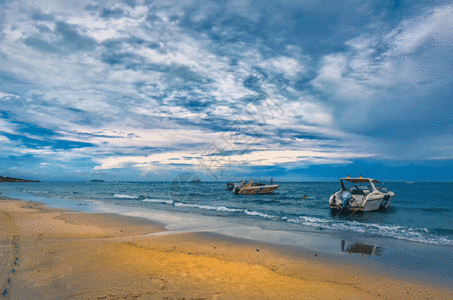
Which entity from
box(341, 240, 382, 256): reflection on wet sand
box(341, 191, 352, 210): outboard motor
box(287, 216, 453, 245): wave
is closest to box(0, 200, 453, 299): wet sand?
box(341, 240, 382, 256): reflection on wet sand

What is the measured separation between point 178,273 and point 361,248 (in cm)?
856

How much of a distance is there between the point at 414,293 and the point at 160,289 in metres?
6.73

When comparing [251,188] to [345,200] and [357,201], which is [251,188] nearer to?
[357,201]

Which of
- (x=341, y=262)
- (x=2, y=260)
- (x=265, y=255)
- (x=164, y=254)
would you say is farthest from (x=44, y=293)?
(x=341, y=262)

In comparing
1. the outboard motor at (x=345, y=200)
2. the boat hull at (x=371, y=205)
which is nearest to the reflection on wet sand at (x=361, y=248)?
→ the outboard motor at (x=345, y=200)

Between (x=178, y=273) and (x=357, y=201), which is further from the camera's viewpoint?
(x=357, y=201)

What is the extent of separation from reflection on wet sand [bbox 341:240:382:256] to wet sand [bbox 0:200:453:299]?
2.20m

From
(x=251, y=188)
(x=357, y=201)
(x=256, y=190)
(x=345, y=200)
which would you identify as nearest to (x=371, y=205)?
(x=357, y=201)

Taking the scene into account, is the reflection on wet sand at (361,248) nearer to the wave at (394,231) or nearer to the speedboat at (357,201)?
the wave at (394,231)

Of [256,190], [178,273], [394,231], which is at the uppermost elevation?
[256,190]

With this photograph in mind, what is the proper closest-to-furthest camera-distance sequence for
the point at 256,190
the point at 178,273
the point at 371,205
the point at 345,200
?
the point at 178,273 < the point at 345,200 < the point at 371,205 < the point at 256,190

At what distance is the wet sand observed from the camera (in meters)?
5.88

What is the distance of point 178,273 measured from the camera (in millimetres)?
7078

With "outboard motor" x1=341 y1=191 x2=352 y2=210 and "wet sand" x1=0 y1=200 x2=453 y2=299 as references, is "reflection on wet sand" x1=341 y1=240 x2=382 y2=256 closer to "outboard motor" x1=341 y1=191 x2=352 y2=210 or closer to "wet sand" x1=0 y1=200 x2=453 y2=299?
"wet sand" x1=0 y1=200 x2=453 y2=299
